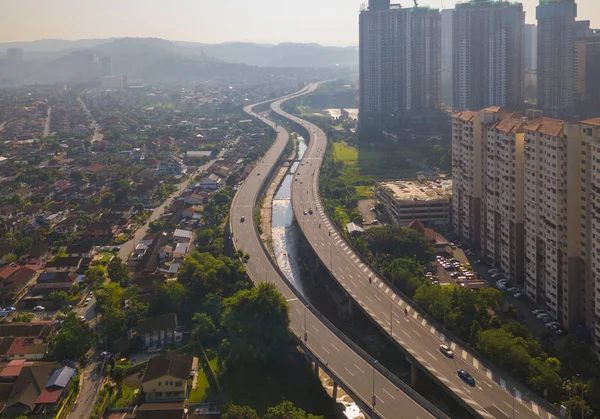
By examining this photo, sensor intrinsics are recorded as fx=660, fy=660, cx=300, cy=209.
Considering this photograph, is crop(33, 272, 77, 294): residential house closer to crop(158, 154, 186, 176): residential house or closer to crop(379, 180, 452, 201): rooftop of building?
crop(379, 180, 452, 201): rooftop of building

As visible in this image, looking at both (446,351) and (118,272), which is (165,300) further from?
(446,351)

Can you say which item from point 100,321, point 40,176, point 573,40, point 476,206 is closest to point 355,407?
point 100,321

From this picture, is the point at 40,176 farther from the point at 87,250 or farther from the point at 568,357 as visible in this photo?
the point at 568,357

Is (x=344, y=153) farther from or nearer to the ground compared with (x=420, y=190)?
farther from the ground

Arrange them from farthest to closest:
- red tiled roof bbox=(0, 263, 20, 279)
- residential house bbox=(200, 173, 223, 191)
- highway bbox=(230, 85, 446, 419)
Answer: residential house bbox=(200, 173, 223, 191), red tiled roof bbox=(0, 263, 20, 279), highway bbox=(230, 85, 446, 419)

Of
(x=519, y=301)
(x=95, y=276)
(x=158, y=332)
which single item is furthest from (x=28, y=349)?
(x=519, y=301)

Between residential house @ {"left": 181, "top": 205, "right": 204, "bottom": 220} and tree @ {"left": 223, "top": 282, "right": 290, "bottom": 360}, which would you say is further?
residential house @ {"left": 181, "top": 205, "right": 204, "bottom": 220}

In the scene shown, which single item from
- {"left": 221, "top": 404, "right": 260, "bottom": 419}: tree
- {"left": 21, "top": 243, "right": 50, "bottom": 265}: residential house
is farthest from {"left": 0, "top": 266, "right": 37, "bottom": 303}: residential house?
{"left": 221, "top": 404, "right": 260, "bottom": 419}: tree
